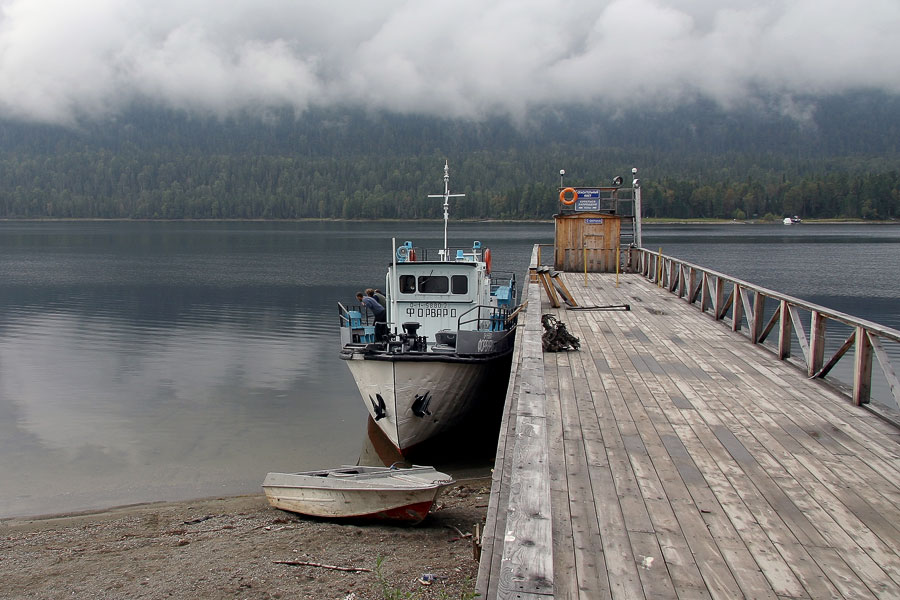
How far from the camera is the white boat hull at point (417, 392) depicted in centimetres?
1375

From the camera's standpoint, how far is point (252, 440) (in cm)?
1638

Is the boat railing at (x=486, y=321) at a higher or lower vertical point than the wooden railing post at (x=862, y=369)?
lower

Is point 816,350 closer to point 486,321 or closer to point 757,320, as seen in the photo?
point 757,320

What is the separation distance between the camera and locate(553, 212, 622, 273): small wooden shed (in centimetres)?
2741

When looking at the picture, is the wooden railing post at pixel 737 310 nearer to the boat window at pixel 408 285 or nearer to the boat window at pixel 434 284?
the boat window at pixel 434 284

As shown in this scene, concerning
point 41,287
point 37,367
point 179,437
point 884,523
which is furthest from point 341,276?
point 884,523

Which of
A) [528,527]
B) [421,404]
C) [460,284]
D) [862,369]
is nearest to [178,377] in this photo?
[460,284]

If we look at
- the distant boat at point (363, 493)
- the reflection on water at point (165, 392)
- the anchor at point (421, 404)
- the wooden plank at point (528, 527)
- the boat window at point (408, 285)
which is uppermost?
the boat window at point (408, 285)

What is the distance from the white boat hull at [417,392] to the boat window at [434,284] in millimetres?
3033

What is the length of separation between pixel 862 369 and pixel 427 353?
7.38 metres

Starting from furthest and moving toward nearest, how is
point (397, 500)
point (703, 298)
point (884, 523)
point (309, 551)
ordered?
point (703, 298) → point (397, 500) → point (309, 551) → point (884, 523)

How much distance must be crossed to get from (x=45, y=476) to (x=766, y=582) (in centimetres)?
1395

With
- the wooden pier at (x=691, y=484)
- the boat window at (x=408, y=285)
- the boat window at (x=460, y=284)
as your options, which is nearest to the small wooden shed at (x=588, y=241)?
the boat window at (x=460, y=284)

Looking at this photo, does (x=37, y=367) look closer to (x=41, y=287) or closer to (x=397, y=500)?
(x=397, y=500)
